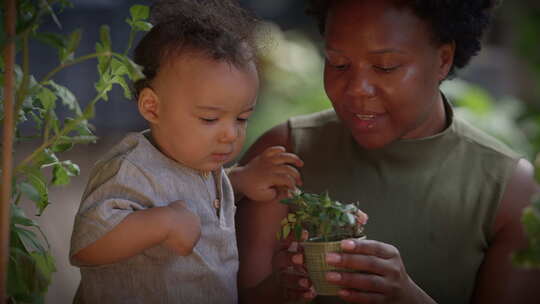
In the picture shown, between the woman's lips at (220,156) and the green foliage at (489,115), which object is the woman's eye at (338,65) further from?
the green foliage at (489,115)

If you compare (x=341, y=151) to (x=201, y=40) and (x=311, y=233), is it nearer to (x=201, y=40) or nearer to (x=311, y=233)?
(x=311, y=233)

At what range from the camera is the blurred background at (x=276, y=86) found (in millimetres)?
Answer: 4121

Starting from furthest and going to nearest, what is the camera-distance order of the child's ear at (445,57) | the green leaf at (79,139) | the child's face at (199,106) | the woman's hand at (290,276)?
the child's ear at (445,57)
the woman's hand at (290,276)
the child's face at (199,106)
the green leaf at (79,139)

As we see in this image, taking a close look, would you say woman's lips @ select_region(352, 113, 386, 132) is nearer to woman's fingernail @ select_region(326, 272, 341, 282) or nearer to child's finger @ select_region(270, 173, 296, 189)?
child's finger @ select_region(270, 173, 296, 189)

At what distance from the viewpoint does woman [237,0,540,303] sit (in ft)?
7.26

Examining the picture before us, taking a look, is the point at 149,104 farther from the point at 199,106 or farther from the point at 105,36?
the point at 105,36

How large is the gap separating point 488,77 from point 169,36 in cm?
580

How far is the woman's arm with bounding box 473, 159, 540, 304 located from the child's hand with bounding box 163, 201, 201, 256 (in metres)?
1.08

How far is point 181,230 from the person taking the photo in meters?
1.80

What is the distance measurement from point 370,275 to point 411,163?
0.70 m

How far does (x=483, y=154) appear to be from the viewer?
248 centimetres

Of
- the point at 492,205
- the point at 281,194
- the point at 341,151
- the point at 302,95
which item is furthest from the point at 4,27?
the point at 302,95

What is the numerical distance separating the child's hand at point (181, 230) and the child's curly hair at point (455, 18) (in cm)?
100

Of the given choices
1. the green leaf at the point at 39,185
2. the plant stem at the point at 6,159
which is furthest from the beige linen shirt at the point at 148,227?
the plant stem at the point at 6,159
